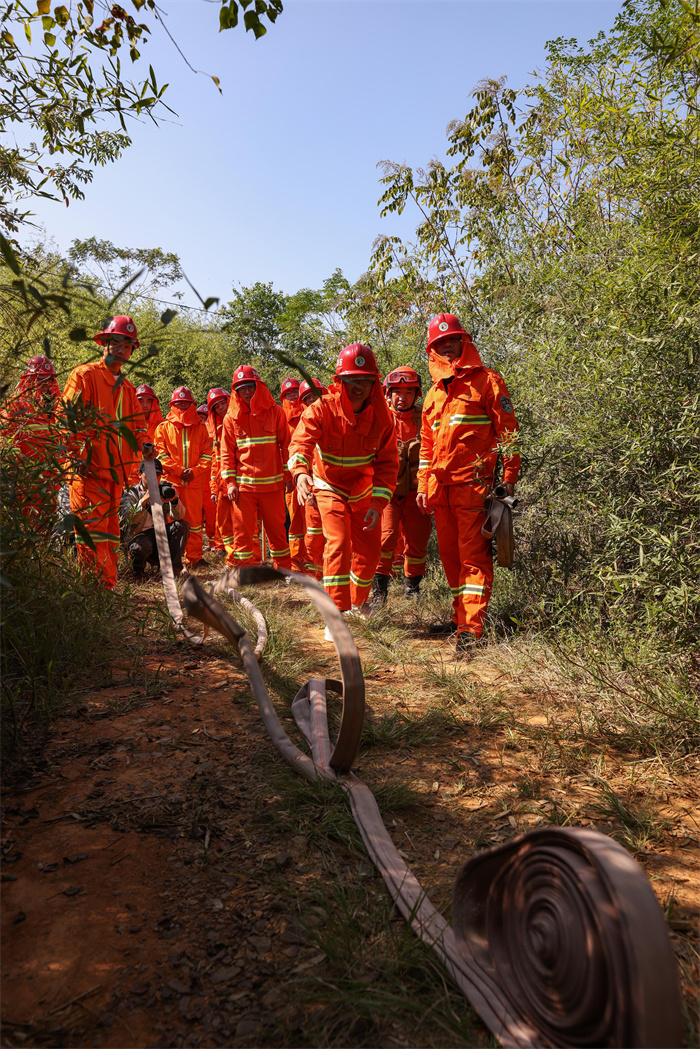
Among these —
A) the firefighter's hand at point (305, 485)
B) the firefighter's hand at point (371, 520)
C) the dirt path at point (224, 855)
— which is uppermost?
the firefighter's hand at point (305, 485)

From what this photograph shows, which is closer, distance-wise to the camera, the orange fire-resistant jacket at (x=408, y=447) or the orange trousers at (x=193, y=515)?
the orange fire-resistant jacket at (x=408, y=447)

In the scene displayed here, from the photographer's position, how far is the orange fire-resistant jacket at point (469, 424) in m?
5.16

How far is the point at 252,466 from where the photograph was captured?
7.73m

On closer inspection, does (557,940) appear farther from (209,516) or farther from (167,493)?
(209,516)

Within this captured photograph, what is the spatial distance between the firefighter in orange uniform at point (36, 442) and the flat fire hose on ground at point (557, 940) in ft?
7.21

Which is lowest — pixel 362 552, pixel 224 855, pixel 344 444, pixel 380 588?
pixel 224 855

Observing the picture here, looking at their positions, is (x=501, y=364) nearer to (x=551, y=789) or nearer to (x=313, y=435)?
(x=313, y=435)

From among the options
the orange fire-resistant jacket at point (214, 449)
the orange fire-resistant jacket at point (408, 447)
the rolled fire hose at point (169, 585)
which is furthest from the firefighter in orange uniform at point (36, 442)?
the orange fire-resistant jacket at point (214, 449)

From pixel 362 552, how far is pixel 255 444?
258 centimetres

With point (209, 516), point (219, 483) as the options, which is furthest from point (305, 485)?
point (209, 516)

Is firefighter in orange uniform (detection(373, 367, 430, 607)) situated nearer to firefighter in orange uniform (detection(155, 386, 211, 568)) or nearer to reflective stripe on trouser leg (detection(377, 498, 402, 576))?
reflective stripe on trouser leg (detection(377, 498, 402, 576))

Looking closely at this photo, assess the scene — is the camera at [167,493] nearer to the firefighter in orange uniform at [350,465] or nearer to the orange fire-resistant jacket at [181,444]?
the orange fire-resistant jacket at [181,444]

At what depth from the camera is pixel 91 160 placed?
461 cm

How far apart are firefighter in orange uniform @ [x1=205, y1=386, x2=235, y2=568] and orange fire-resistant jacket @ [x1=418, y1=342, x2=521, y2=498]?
332 cm
